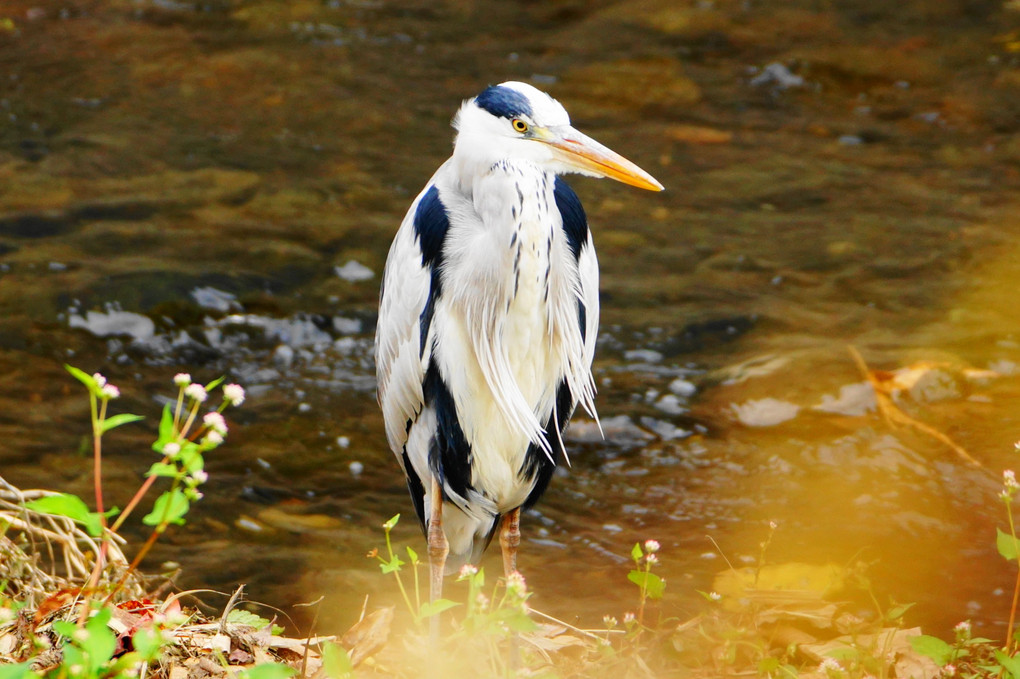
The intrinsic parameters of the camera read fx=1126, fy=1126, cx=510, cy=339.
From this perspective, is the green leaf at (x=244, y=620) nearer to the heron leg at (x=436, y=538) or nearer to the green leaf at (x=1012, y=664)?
the heron leg at (x=436, y=538)

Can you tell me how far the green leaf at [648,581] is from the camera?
9.00ft

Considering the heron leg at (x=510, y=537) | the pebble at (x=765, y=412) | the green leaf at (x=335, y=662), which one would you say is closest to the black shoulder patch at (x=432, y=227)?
the heron leg at (x=510, y=537)

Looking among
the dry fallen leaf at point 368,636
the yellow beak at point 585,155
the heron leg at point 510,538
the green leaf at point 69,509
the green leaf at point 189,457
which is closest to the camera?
the green leaf at point 69,509

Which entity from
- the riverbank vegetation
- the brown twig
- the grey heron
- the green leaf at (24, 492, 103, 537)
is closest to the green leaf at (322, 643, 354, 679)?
the riverbank vegetation

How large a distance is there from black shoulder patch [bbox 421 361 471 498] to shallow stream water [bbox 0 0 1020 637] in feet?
2.29

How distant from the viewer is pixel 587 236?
3352mm

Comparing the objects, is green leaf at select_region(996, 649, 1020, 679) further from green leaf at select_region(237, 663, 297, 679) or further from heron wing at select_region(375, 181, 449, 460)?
heron wing at select_region(375, 181, 449, 460)

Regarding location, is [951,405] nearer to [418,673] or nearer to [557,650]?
[557,650]

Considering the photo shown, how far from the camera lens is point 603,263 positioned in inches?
242

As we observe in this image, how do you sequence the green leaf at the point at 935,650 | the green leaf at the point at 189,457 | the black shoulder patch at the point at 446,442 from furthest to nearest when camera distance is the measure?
the black shoulder patch at the point at 446,442 < the green leaf at the point at 935,650 < the green leaf at the point at 189,457

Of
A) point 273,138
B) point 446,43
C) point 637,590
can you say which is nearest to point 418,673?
point 637,590

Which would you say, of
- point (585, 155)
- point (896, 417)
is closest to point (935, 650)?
point (585, 155)

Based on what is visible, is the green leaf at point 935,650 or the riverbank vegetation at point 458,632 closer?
the riverbank vegetation at point 458,632

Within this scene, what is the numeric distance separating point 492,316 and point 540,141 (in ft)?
1.65
